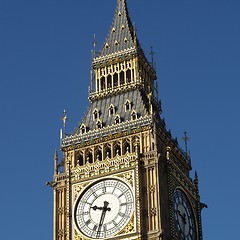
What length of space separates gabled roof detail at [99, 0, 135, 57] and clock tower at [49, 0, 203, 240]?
3.21 ft

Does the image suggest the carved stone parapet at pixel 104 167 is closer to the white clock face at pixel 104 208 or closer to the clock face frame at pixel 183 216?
the white clock face at pixel 104 208

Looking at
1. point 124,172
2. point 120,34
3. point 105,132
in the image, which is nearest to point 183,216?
point 124,172

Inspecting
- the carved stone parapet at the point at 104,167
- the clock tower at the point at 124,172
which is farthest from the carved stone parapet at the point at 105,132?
the carved stone parapet at the point at 104,167

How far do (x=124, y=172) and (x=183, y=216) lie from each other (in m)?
4.96

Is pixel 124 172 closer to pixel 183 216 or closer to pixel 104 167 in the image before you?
pixel 104 167

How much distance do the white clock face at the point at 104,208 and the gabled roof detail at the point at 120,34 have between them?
1229 centimetres

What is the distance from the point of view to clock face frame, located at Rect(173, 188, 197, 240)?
63.8 metres

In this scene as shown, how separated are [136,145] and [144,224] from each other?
5.75m

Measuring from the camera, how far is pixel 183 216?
213 ft

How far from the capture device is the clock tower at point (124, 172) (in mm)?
62188

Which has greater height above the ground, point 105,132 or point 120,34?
point 120,34

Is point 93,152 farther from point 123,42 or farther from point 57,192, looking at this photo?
point 123,42

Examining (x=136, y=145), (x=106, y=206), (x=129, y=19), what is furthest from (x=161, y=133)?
(x=129, y=19)

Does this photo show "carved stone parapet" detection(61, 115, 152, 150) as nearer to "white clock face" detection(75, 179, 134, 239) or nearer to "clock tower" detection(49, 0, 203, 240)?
"clock tower" detection(49, 0, 203, 240)
